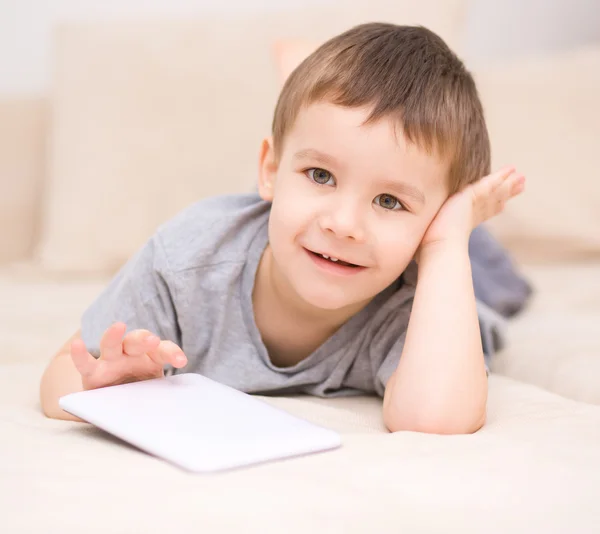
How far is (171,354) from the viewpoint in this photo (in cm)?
91

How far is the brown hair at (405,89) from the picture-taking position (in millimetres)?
991

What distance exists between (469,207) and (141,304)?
456mm

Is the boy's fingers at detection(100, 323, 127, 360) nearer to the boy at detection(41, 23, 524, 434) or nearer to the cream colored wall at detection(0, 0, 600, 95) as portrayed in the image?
the boy at detection(41, 23, 524, 434)

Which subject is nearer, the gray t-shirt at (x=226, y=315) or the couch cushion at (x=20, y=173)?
the gray t-shirt at (x=226, y=315)

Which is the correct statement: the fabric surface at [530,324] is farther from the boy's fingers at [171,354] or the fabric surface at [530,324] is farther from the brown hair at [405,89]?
the boy's fingers at [171,354]

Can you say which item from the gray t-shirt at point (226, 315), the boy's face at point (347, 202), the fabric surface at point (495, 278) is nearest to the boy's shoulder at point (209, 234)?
the gray t-shirt at point (226, 315)

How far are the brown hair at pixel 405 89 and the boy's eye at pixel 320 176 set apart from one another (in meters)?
0.08

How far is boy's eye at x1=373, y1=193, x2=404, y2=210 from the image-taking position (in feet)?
3.29

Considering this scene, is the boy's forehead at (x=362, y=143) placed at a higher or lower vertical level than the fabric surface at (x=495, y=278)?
higher

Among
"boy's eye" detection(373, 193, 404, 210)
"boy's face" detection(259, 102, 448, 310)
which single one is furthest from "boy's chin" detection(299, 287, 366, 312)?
"boy's eye" detection(373, 193, 404, 210)

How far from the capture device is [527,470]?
75cm

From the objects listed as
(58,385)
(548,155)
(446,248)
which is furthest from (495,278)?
(58,385)

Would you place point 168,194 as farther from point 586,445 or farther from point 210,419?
point 586,445

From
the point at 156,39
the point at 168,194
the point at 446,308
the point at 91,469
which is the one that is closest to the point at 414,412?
the point at 446,308
